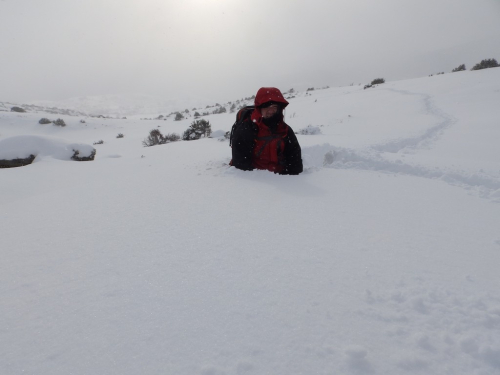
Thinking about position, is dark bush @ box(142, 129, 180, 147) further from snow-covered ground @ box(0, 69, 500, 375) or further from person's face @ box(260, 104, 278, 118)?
person's face @ box(260, 104, 278, 118)

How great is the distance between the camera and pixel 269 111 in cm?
271

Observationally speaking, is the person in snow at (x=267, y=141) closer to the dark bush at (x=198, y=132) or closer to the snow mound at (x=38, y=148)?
the snow mound at (x=38, y=148)

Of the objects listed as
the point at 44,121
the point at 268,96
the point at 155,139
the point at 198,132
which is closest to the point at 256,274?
the point at 268,96

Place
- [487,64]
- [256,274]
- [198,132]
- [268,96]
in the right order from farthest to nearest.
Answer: [487,64] → [198,132] → [268,96] → [256,274]

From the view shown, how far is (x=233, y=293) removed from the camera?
0.93m

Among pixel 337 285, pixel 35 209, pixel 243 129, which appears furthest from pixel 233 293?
pixel 243 129

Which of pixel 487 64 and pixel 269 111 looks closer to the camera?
pixel 269 111

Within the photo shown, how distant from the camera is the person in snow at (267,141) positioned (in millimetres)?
2654

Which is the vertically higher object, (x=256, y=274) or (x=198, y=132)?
(x=198, y=132)

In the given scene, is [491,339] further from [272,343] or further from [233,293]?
[233,293]

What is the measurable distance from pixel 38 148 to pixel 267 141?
334cm

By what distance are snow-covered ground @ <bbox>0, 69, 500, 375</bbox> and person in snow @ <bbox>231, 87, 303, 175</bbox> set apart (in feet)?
1.17

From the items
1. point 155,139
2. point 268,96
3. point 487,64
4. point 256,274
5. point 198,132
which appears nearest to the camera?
point 256,274

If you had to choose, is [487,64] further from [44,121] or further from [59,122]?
[44,121]
